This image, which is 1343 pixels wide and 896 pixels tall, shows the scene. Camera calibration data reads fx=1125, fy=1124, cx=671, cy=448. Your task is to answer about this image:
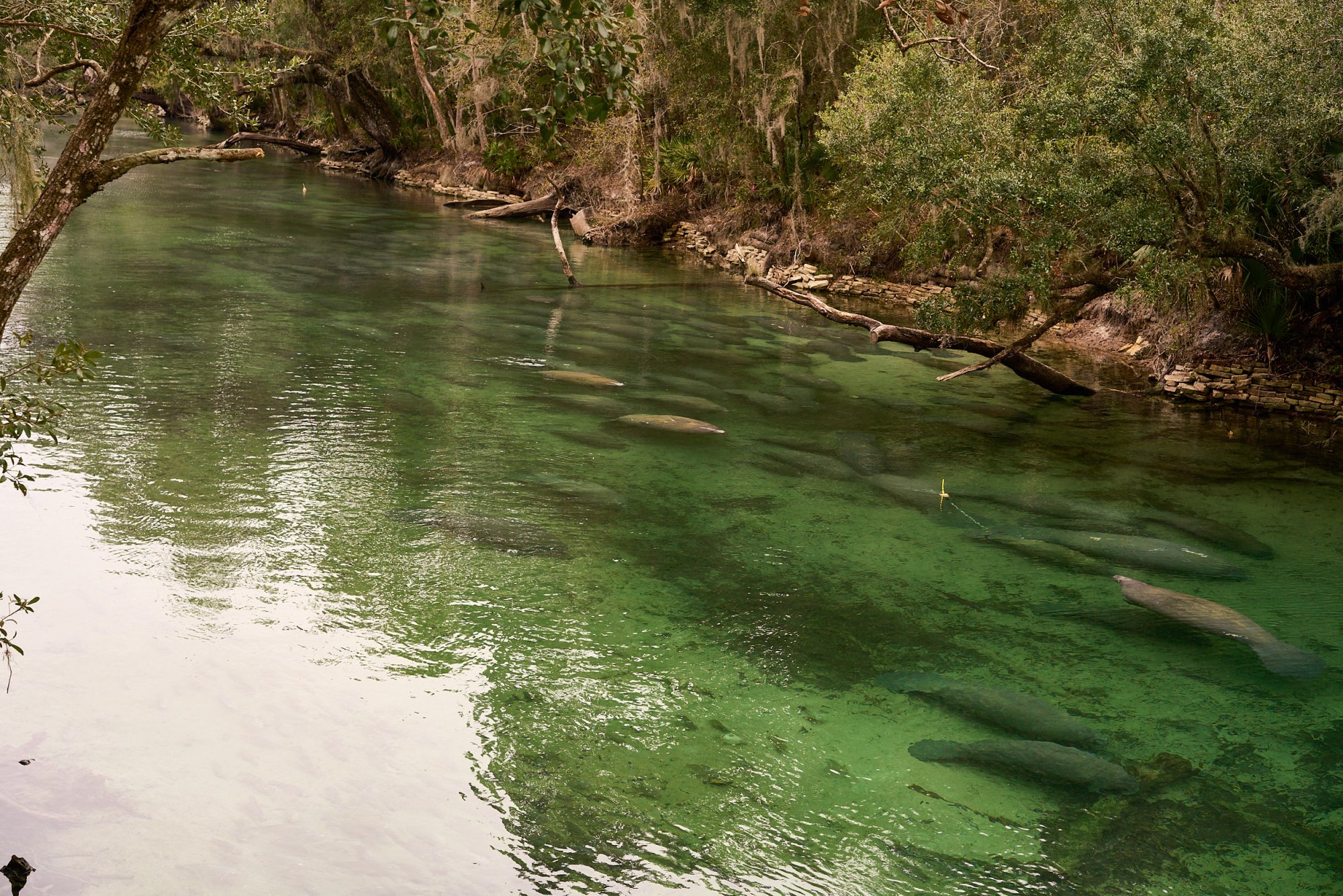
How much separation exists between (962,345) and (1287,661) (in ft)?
22.7

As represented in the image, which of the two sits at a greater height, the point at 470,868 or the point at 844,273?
the point at 844,273

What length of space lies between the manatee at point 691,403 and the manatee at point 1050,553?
4373mm

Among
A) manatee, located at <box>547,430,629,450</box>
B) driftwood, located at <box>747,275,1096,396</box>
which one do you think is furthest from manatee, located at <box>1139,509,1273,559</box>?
manatee, located at <box>547,430,629,450</box>

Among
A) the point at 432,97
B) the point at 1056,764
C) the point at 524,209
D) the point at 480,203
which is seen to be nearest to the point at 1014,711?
the point at 1056,764

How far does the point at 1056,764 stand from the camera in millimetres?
5988

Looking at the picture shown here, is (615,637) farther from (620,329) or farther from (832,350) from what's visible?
(832,350)

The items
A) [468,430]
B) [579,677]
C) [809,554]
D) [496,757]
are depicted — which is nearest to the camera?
[496,757]

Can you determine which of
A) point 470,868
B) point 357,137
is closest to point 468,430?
point 470,868

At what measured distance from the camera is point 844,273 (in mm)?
24172

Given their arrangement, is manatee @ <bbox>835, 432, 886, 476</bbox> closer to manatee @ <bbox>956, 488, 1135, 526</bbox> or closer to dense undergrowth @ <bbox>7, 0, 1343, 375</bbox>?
manatee @ <bbox>956, 488, 1135, 526</bbox>

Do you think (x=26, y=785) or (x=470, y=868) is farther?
(x=26, y=785)

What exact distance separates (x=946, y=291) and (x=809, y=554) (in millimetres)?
13773

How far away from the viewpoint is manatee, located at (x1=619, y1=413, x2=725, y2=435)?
12352mm

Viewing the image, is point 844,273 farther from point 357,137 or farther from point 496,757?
point 357,137
